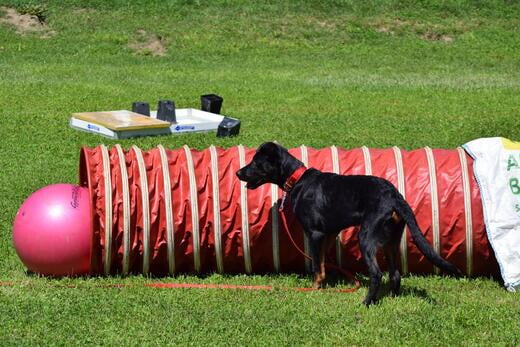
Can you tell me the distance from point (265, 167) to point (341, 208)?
74 cm

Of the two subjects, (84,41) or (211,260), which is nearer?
(211,260)

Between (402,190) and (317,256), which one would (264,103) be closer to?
(402,190)

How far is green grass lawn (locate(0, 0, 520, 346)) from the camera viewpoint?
21.7 ft

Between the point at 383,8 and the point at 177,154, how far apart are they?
2133 cm

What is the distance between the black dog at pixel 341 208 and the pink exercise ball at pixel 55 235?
1.44m

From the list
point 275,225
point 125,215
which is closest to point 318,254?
point 275,225

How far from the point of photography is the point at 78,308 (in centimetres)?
693

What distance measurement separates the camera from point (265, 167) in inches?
294

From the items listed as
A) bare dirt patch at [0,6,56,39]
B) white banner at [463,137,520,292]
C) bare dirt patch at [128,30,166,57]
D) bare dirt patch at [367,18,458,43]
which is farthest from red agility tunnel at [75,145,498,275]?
bare dirt patch at [367,18,458,43]

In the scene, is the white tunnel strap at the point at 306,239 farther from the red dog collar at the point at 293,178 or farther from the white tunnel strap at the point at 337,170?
the red dog collar at the point at 293,178

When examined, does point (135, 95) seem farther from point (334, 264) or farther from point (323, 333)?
point (323, 333)

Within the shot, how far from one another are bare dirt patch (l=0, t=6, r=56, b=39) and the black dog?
18.5 m

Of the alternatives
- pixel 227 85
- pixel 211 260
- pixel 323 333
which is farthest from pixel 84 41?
pixel 323 333

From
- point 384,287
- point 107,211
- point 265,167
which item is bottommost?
point 384,287
